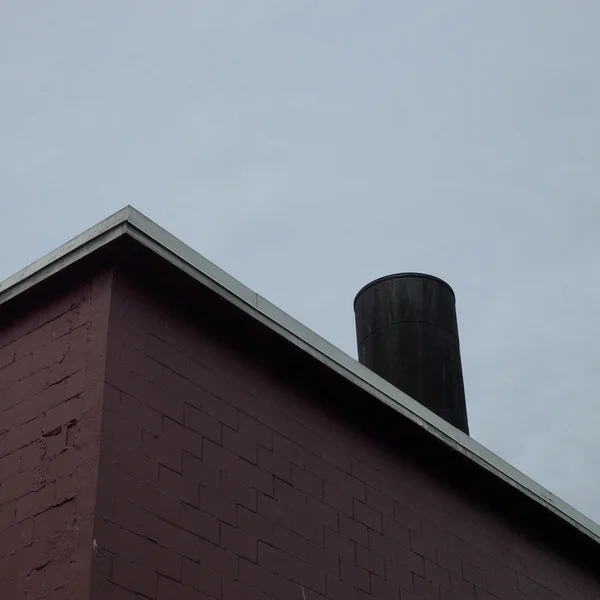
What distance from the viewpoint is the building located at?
487 cm

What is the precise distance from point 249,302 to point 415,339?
11.2 ft

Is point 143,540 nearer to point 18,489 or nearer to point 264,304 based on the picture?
point 18,489

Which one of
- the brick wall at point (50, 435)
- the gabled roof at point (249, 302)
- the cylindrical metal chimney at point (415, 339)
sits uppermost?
the cylindrical metal chimney at point (415, 339)

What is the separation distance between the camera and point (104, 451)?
4.89m

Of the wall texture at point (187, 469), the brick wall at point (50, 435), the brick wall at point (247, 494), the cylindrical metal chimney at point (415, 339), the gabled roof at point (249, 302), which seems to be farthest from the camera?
the cylindrical metal chimney at point (415, 339)

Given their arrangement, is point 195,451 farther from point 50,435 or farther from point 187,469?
point 50,435

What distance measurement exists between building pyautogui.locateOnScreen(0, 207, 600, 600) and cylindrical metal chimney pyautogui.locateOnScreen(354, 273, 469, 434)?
172 centimetres

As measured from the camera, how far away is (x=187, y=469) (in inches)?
209

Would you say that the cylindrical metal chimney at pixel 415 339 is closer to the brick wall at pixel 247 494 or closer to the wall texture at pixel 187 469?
the brick wall at pixel 247 494

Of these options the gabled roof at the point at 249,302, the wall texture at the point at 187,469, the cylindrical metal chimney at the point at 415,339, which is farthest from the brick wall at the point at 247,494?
the cylindrical metal chimney at the point at 415,339

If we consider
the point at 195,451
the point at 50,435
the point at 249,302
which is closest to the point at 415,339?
the point at 249,302

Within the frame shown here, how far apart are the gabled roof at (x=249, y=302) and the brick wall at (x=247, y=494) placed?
19 cm

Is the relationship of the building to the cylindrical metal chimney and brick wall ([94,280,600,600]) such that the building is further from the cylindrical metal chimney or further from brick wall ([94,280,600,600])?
the cylindrical metal chimney

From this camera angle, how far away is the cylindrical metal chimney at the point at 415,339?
8820mm
